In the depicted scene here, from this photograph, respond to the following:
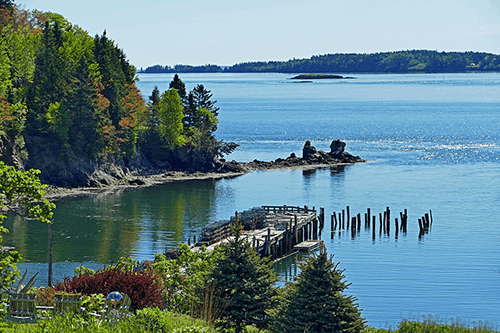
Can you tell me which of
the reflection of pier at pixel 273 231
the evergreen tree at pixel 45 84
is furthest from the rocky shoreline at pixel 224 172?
the reflection of pier at pixel 273 231

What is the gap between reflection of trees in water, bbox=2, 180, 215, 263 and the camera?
56.4m

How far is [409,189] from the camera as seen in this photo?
8688cm

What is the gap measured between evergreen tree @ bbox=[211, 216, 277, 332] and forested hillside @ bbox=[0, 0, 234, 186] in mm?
60988

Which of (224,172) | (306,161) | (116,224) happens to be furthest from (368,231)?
(306,161)

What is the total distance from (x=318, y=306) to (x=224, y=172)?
81053mm

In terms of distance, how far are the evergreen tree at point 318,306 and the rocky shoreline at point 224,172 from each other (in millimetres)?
60323

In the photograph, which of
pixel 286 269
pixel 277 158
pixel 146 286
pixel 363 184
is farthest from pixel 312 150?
pixel 146 286

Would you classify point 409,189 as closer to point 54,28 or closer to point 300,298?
point 54,28

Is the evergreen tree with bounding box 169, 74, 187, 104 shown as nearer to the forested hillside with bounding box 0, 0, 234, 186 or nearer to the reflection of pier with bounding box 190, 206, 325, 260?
the forested hillside with bounding box 0, 0, 234, 186

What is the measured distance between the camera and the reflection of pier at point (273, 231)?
51.7 metres

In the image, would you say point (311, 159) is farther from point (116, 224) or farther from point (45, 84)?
point (116, 224)

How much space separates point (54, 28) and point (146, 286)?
83.5m

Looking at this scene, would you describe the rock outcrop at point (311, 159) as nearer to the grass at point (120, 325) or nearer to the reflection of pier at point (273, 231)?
the reflection of pier at point (273, 231)

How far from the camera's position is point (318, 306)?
20375 mm
